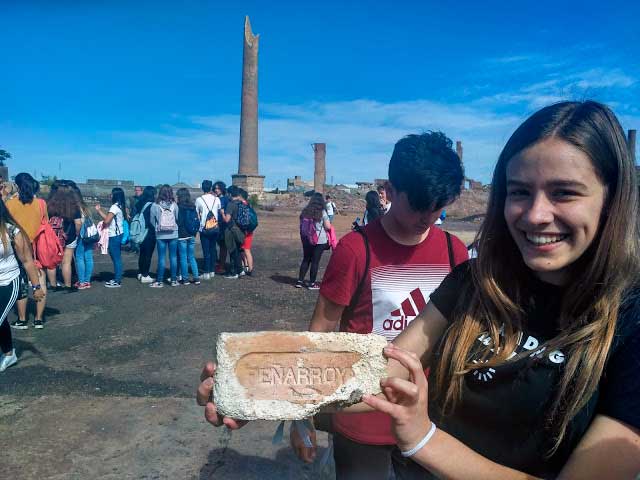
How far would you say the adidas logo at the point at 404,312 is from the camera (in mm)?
2299

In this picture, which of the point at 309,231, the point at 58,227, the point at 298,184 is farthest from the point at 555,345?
the point at 298,184

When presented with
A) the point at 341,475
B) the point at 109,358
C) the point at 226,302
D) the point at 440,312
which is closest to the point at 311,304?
the point at 226,302

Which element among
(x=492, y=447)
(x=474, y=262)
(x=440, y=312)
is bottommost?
(x=492, y=447)

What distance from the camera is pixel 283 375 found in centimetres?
167

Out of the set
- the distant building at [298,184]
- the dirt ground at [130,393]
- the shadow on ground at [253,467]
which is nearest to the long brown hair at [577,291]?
the dirt ground at [130,393]

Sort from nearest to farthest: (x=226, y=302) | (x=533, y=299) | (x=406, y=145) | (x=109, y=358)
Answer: (x=533, y=299) < (x=406, y=145) < (x=109, y=358) < (x=226, y=302)

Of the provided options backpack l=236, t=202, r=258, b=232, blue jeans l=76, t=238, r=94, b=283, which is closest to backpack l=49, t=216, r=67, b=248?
blue jeans l=76, t=238, r=94, b=283

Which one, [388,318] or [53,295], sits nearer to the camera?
[388,318]

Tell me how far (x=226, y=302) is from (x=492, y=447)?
6.62 m

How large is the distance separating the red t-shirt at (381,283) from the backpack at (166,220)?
6.66 metres

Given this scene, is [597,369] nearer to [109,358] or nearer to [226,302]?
[109,358]

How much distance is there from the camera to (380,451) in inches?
85.7

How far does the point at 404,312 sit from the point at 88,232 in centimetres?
714

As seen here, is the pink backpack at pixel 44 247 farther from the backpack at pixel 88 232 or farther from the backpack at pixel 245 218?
the backpack at pixel 245 218
